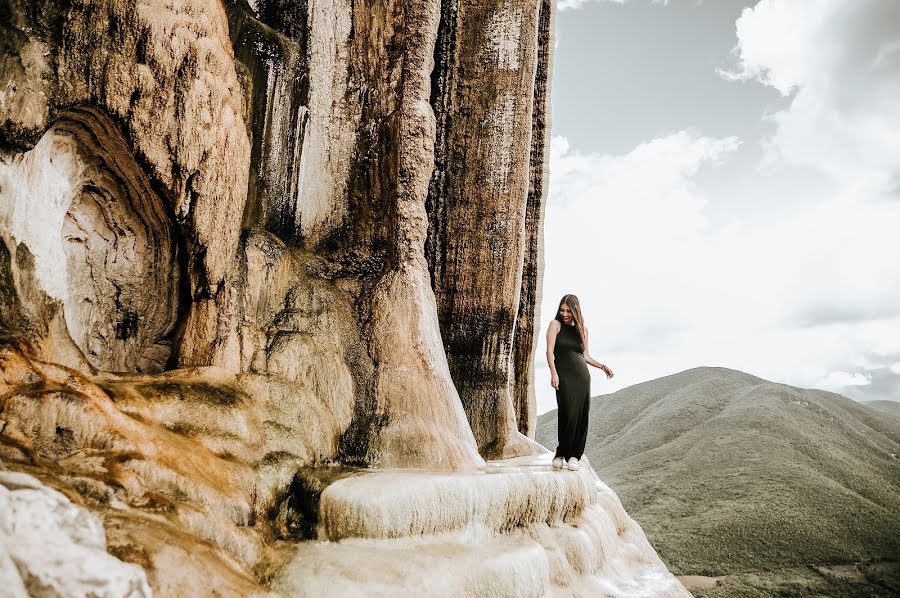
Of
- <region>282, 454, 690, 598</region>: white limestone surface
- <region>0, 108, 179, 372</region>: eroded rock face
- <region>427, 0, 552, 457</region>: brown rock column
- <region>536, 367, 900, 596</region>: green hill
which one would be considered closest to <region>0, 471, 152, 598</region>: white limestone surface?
<region>282, 454, 690, 598</region>: white limestone surface

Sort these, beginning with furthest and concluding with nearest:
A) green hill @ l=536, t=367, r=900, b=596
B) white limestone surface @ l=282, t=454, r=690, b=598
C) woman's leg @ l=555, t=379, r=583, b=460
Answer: green hill @ l=536, t=367, r=900, b=596
woman's leg @ l=555, t=379, r=583, b=460
white limestone surface @ l=282, t=454, r=690, b=598

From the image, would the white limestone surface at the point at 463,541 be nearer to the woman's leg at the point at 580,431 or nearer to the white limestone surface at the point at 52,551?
the woman's leg at the point at 580,431

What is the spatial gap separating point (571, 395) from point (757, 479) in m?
19.4

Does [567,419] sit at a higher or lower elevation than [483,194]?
lower

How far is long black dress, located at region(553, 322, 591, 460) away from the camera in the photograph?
562 cm

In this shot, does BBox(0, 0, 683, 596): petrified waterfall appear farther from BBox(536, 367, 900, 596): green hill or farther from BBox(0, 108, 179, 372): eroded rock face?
BBox(536, 367, 900, 596): green hill

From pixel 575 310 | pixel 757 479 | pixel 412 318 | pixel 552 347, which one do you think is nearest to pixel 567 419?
pixel 552 347

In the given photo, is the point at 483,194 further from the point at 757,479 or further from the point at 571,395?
the point at 757,479

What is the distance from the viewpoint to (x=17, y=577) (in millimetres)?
2191

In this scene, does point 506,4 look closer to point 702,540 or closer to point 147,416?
point 147,416

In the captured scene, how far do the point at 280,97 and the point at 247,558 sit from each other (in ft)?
14.4

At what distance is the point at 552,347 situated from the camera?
226 inches

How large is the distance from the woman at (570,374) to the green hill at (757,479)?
12.8m

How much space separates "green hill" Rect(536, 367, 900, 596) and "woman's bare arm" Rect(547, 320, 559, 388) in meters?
13.1
